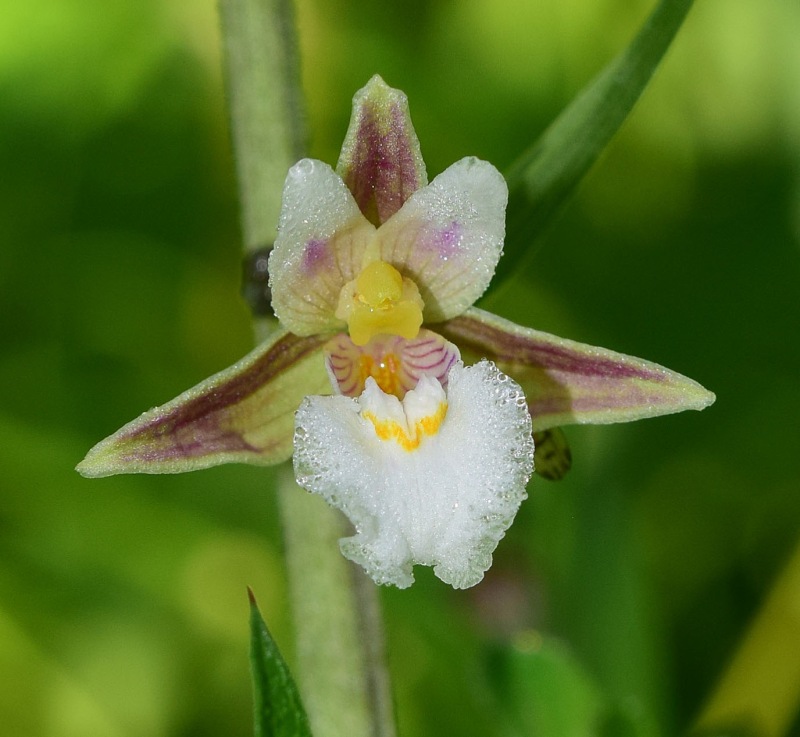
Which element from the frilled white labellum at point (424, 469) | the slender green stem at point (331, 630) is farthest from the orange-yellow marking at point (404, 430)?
the slender green stem at point (331, 630)

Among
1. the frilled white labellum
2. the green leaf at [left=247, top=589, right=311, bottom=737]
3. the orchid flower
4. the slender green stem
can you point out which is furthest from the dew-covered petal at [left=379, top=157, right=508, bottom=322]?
the green leaf at [left=247, top=589, right=311, bottom=737]

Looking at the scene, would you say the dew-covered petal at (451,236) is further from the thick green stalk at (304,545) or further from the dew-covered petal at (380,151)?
the thick green stalk at (304,545)

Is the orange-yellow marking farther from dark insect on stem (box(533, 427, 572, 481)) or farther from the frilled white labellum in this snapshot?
dark insect on stem (box(533, 427, 572, 481))

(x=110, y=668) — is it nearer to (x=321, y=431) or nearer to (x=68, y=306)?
(x=68, y=306)

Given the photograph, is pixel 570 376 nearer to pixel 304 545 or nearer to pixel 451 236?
pixel 451 236

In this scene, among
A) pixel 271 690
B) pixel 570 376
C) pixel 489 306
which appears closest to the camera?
pixel 271 690

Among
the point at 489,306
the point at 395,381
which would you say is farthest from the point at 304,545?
the point at 489,306

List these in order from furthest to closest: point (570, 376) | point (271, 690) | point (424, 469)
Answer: point (570, 376) → point (424, 469) → point (271, 690)

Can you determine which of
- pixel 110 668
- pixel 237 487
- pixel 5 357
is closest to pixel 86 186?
pixel 5 357
